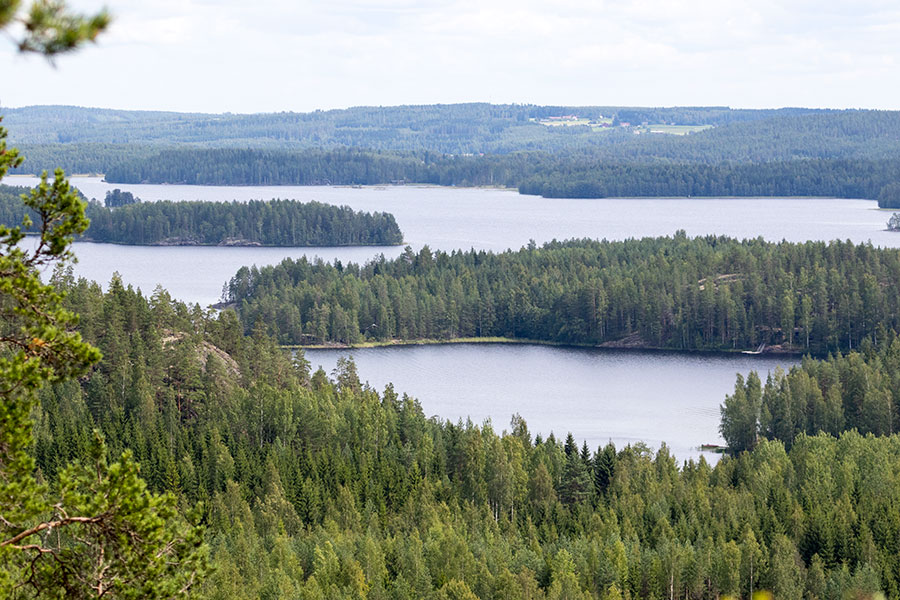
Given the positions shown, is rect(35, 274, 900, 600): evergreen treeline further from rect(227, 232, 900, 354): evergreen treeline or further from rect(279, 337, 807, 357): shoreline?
rect(227, 232, 900, 354): evergreen treeline

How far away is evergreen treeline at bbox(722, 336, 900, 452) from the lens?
77.0 metres

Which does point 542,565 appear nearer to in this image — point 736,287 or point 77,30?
point 77,30

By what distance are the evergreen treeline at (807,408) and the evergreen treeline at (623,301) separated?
38250mm

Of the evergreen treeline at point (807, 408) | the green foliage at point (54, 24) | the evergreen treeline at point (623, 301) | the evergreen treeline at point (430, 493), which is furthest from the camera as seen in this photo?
the evergreen treeline at point (623, 301)

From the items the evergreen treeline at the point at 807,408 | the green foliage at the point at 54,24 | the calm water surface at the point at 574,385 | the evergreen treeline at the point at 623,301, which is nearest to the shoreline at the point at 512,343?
the evergreen treeline at the point at 623,301

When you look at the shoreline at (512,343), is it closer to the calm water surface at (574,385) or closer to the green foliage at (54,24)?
the calm water surface at (574,385)

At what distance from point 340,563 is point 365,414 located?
2106cm

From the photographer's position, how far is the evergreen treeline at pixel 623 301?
121875 mm

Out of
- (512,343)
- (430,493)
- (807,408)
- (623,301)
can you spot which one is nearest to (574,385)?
(623,301)

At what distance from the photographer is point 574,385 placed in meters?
103

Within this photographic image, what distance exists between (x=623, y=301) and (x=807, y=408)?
49.1 metres

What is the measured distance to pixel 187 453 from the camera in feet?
205

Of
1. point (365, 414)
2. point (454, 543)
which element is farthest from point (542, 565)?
point (365, 414)

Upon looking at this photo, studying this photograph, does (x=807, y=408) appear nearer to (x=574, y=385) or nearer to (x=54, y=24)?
(x=574, y=385)
